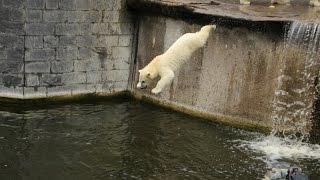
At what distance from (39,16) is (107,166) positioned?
3925 millimetres

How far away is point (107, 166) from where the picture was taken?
23.7ft

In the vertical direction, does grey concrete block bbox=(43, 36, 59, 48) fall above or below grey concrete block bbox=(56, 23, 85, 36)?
below

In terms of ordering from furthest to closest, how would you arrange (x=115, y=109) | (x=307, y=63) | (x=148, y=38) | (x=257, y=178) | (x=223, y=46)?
(x=148, y=38)
(x=115, y=109)
(x=223, y=46)
(x=307, y=63)
(x=257, y=178)

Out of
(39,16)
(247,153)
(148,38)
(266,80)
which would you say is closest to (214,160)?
(247,153)

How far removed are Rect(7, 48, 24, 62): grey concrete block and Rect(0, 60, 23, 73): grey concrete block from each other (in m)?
0.08

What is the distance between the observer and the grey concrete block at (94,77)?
1058cm

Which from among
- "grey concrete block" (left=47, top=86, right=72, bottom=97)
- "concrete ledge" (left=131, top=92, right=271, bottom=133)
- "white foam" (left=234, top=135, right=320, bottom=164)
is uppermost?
"grey concrete block" (left=47, top=86, right=72, bottom=97)

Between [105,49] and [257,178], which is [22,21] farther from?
[257,178]

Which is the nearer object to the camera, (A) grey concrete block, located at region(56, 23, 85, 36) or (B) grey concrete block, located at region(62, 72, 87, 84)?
(A) grey concrete block, located at region(56, 23, 85, 36)

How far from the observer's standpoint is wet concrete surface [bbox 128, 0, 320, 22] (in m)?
9.07

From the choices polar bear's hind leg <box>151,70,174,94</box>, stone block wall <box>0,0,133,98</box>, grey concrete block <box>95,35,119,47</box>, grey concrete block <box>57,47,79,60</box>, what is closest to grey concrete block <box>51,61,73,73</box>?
stone block wall <box>0,0,133,98</box>

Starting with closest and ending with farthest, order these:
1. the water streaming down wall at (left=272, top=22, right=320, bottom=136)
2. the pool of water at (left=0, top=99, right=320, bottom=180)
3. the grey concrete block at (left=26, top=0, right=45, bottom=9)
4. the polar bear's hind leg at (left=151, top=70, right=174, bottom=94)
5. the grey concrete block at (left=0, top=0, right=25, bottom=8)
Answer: the polar bear's hind leg at (left=151, top=70, right=174, bottom=94)
the pool of water at (left=0, top=99, right=320, bottom=180)
the water streaming down wall at (left=272, top=22, right=320, bottom=136)
the grey concrete block at (left=0, top=0, right=25, bottom=8)
the grey concrete block at (left=26, top=0, right=45, bottom=9)

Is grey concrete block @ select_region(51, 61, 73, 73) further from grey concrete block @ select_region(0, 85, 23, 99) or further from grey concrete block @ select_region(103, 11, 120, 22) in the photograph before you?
grey concrete block @ select_region(103, 11, 120, 22)

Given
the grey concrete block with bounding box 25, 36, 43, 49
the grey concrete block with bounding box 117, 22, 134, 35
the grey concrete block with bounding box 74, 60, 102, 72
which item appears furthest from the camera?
the grey concrete block with bounding box 117, 22, 134, 35
